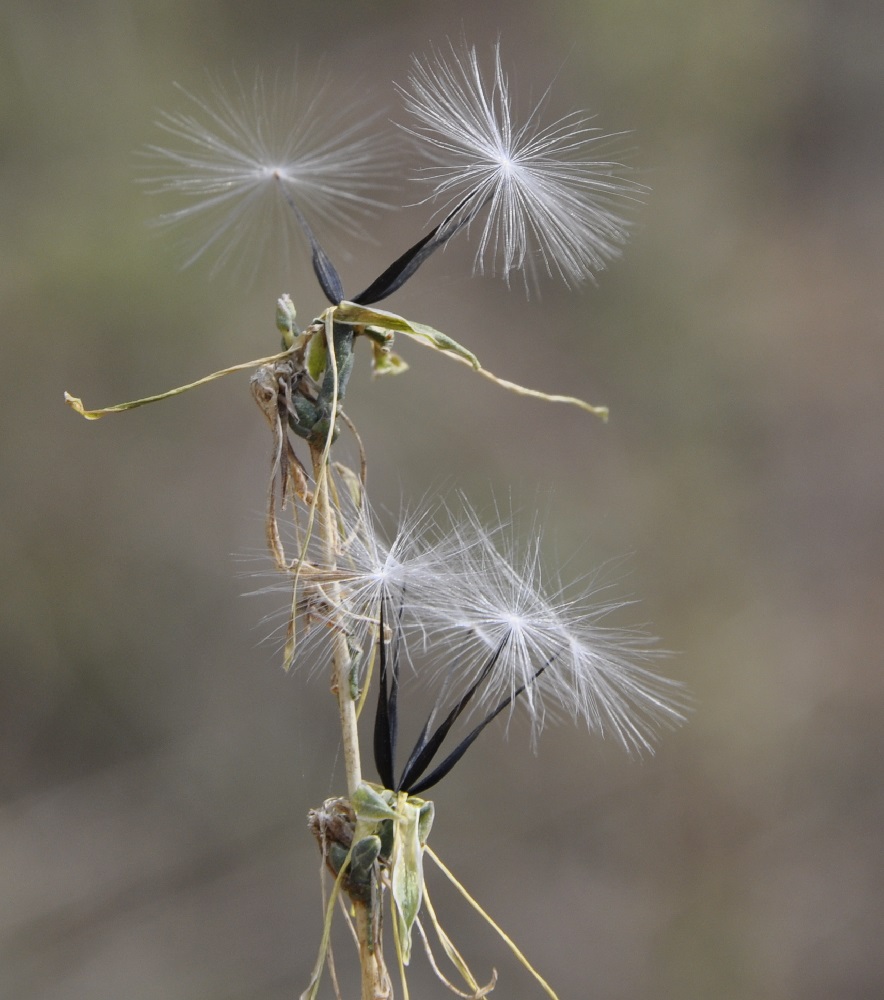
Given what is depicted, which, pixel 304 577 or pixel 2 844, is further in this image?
pixel 2 844

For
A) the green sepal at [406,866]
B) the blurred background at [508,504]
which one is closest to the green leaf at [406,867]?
the green sepal at [406,866]

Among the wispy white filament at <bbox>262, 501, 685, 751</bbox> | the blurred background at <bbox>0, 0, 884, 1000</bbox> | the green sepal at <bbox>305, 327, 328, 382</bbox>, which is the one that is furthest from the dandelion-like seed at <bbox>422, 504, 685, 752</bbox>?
the blurred background at <bbox>0, 0, 884, 1000</bbox>

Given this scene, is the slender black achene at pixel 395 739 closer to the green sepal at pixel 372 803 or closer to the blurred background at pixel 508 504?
the green sepal at pixel 372 803

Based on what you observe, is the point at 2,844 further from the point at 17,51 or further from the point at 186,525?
the point at 17,51

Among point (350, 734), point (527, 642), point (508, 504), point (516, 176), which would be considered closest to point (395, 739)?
point (350, 734)

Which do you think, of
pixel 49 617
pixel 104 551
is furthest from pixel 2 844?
pixel 104 551

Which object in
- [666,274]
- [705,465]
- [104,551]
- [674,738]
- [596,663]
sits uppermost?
[666,274]

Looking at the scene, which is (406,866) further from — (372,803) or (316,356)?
(316,356)

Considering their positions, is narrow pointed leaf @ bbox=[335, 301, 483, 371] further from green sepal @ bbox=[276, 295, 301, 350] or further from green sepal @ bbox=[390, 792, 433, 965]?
green sepal @ bbox=[390, 792, 433, 965]
